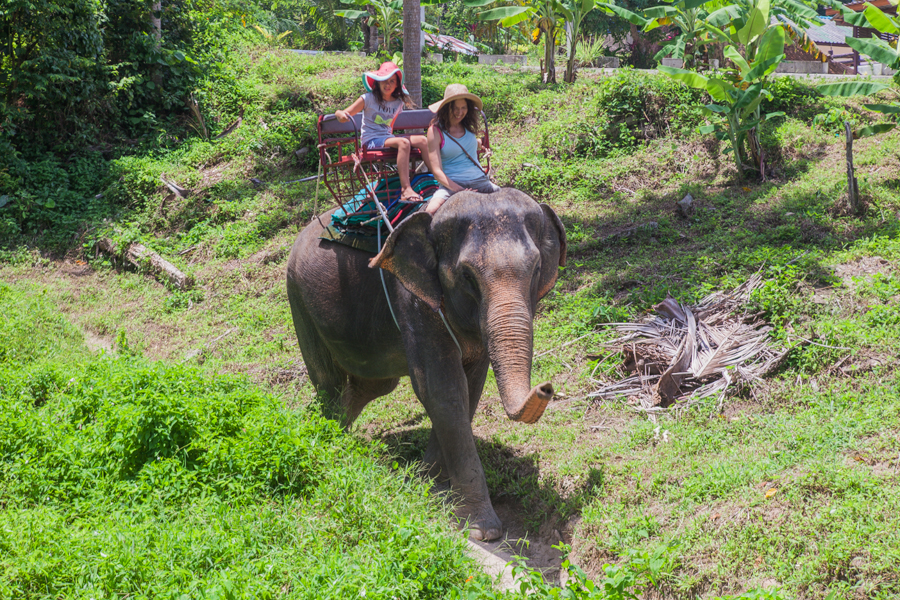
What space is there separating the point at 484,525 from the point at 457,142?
2.50m

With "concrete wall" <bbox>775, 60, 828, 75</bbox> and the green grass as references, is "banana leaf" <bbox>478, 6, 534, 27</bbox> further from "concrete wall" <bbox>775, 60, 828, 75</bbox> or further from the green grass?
the green grass

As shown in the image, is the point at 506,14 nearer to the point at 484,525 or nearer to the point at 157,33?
the point at 157,33

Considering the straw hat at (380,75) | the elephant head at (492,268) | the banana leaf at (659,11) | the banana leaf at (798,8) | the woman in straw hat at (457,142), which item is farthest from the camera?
the banana leaf at (659,11)

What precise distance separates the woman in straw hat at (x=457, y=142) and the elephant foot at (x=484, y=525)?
209 centimetres

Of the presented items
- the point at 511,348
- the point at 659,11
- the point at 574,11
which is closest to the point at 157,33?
the point at 574,11

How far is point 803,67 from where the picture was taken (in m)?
17.6

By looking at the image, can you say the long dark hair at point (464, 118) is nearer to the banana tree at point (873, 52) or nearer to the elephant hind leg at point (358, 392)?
the elephant hind leg at point (358, 392)

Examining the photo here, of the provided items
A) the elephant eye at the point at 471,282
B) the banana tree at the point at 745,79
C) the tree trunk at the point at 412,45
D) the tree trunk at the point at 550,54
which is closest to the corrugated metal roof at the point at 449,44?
the tree trunk at the point at 550,54

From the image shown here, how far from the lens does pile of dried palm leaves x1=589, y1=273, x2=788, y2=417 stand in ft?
18.9

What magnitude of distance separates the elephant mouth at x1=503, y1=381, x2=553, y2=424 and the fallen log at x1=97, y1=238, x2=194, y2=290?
318 inches

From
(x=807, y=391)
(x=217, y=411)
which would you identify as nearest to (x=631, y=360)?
(x=807, y=391)

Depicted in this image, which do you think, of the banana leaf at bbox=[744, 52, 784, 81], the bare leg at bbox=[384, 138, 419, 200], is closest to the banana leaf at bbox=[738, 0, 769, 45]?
the banana leaf at bbox=[744, 52, 784, 81]

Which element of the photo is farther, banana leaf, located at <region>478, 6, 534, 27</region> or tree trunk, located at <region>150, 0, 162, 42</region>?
tree trunk, located at <region>150, 0, 162, 42</region>

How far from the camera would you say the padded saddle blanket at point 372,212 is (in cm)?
505
